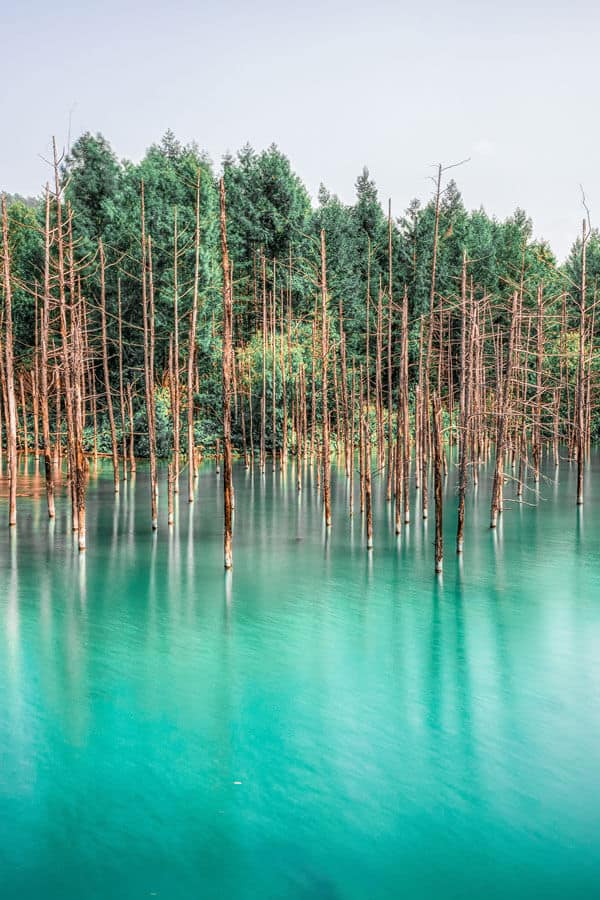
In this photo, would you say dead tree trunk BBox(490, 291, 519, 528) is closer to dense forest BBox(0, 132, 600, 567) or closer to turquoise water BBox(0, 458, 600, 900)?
turquoise water BBox(0, 458, 600, 900)

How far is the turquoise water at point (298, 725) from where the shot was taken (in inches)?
315

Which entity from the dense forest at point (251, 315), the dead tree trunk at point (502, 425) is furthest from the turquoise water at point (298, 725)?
the dense forest at point (251, 315)

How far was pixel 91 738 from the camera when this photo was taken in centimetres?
1066

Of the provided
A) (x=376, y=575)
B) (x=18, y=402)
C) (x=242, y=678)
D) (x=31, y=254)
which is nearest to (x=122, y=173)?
(x=31, y=254)

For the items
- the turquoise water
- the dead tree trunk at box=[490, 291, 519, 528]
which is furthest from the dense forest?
the turquoise water

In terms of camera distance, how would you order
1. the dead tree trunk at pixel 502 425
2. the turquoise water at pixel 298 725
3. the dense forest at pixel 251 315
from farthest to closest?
the dense forest at pixel 251 315
the dead tree trunk at pixel 502 425
the turquoise water at pixel 298 725

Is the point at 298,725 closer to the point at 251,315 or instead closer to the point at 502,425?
the point at 502,425

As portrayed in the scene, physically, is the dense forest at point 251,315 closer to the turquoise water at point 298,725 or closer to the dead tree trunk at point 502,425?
the dead tree trunk at point 502,425

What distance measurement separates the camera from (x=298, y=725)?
36.3ft

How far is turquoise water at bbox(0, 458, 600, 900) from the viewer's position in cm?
799

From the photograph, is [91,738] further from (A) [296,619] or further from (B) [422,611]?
(B) [422,611]

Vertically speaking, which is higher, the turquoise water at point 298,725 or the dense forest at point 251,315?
the dense forest at point 251,315

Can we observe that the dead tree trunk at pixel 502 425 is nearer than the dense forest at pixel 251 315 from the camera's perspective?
Yes

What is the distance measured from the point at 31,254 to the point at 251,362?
14241 millimetres
